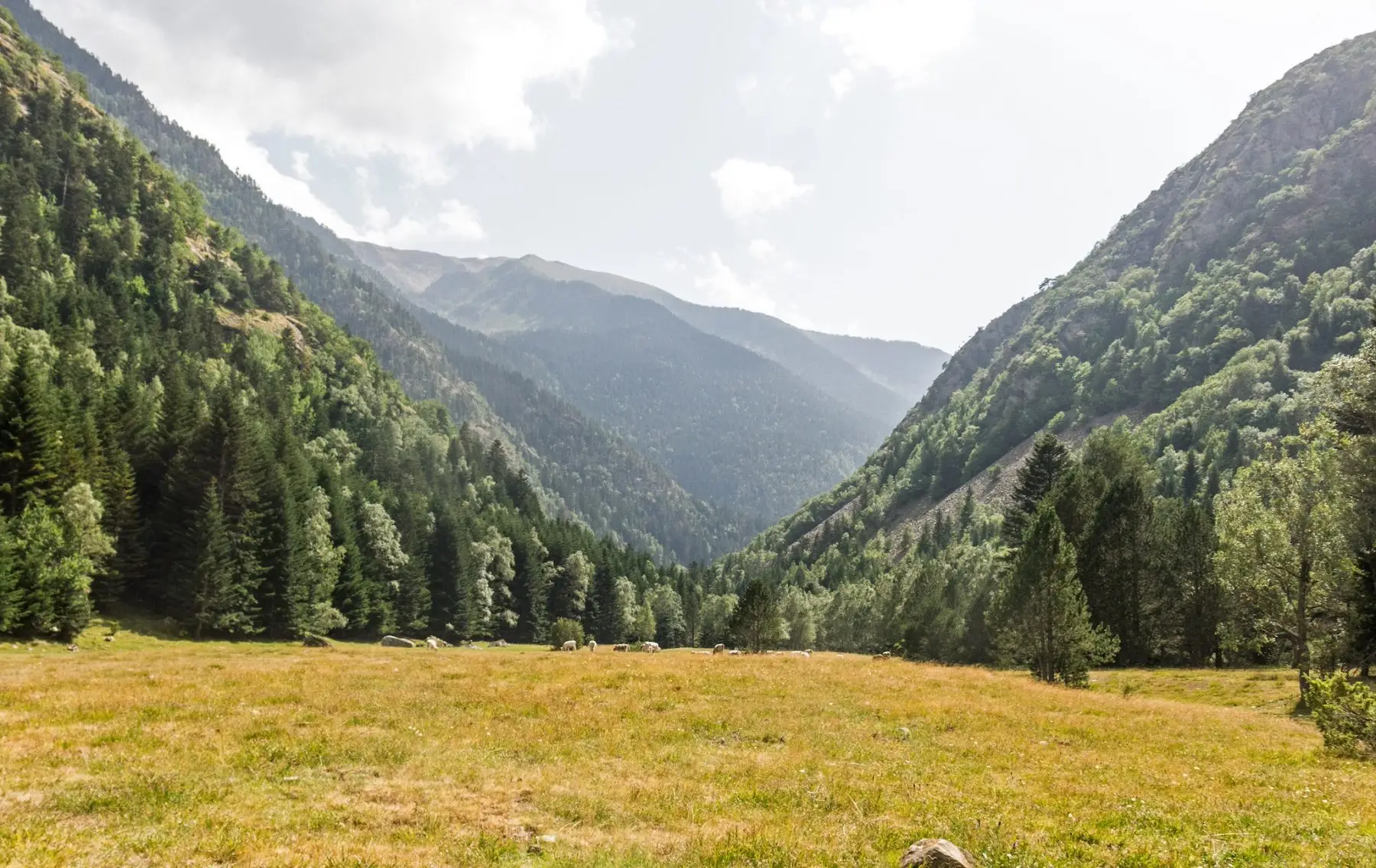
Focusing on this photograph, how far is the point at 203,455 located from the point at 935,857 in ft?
267

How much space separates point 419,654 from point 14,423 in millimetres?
36166

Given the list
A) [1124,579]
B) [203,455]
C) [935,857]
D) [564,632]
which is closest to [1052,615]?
[1124,579]

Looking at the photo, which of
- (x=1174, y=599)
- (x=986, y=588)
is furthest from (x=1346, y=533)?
(x=986, y=588)

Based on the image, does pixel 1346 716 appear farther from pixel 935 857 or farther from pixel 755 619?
pixel 755 619

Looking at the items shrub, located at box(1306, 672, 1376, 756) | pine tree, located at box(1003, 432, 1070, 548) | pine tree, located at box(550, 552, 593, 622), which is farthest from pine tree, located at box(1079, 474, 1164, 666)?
pine tree, located at box(550, 552, 593, 622)

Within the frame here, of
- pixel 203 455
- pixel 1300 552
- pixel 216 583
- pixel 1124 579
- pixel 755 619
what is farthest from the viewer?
pixel 755 619

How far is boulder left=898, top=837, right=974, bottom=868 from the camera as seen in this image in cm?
1157

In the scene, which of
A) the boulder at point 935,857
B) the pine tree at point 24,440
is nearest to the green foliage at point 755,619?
the boulder at point 935,857

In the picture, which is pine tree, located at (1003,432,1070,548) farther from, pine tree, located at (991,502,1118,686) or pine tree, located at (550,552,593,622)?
pine tree, located at (550,552,593,622)

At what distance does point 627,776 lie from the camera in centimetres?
1812

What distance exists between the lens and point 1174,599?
2594 inches

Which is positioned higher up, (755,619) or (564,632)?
(755,619)

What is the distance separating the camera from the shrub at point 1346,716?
73.8ft

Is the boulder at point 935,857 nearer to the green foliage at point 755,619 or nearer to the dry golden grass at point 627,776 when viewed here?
the dry golden grass at point 627,776
